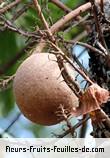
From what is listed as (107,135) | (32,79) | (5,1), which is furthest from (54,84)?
(5,1)

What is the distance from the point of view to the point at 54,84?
4.08 feet

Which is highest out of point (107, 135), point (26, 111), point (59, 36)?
point (59, 36)

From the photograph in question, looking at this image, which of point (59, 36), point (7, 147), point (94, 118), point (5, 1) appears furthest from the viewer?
point (5, 1)

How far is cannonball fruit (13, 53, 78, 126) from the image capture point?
1.24 metres

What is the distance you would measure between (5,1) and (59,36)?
440mm

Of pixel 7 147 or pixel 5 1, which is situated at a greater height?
pixel 5 1

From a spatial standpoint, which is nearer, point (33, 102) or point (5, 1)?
point (33, 102)

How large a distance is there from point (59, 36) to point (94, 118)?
20 cm

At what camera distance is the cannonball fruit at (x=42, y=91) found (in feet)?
4.06

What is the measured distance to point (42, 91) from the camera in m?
1.24

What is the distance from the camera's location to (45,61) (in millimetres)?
1271

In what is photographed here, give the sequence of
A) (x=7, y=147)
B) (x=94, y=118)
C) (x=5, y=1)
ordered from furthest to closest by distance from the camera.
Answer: (x=5, y=1)
(x=7, y=147)
(x=94, y=118)

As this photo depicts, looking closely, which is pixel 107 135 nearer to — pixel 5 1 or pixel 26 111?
pixel 26 111

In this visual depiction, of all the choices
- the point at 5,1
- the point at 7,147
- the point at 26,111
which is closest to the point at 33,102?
the point at 26,111
